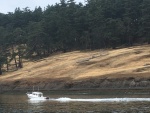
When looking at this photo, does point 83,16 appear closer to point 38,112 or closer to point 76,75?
point 76,75

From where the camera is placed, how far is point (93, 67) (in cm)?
10538

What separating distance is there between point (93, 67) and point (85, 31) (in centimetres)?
3829

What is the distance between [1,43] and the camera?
151m

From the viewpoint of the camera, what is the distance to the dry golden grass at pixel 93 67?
302ft

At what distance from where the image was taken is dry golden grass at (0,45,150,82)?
302ft

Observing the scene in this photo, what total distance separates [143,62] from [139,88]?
54.6 ft

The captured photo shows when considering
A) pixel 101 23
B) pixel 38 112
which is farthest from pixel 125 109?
pixel 101 23

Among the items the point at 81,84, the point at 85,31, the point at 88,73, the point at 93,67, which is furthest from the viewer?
the point at 85,31

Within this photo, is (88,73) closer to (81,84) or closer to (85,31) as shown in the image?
(81,84)

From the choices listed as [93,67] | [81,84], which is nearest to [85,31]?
[93,67]

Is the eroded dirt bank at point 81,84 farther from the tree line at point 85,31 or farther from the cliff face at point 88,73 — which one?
the tree line at point 85,31

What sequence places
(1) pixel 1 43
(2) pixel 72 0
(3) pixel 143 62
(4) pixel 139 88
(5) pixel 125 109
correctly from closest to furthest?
(5) pixel 125 109 < (4) pixel 139 88 < (3) pixel 143 62 < (1) pixel 1 43 < (2) pixel 72 0

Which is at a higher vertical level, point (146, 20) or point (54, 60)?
point (146, 20)

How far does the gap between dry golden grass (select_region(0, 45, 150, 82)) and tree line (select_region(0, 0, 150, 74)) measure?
53.1 ft
